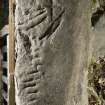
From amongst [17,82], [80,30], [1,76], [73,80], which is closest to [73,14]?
[80,30]

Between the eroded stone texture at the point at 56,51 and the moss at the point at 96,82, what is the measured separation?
0.24 meters

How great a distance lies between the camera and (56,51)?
154 cm

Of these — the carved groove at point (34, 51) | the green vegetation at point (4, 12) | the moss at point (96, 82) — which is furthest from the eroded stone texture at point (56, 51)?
the green vegetation at point (4, 12)

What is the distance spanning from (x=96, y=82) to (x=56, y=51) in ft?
1.33

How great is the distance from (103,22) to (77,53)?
392 mm

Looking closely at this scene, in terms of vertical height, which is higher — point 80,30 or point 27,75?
point 80,30

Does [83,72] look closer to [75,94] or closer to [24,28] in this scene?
[75,94]

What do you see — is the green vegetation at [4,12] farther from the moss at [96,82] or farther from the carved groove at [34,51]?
the carved groove at [34,51]

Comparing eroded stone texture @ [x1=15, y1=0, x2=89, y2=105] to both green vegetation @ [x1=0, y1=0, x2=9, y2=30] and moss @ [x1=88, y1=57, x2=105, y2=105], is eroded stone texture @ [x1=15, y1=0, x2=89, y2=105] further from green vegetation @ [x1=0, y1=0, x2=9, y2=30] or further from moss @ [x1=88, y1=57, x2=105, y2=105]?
green vegetation @ [x1=0, y1=0, x2=9, y2=30]

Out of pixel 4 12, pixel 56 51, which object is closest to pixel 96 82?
pixel 56 51

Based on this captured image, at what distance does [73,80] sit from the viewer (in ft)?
5.08

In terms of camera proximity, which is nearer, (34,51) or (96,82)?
(34,51)

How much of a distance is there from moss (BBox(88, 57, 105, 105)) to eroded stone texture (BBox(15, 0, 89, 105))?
24cm

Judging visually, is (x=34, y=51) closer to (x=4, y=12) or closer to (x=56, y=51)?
(x=56, y=51)
